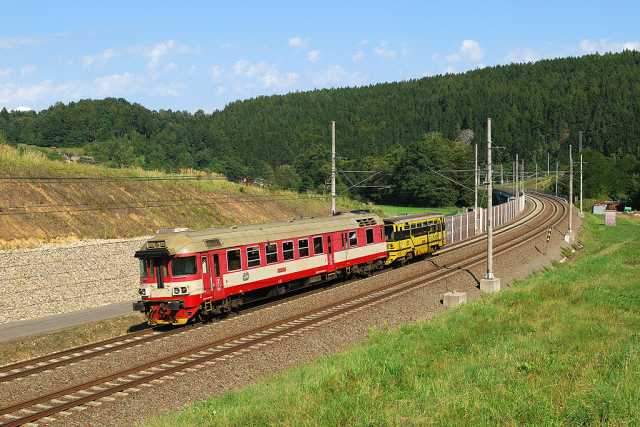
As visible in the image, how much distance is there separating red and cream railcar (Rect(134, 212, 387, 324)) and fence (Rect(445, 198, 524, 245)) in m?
27.1

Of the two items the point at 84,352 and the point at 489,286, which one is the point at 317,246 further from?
the point at 84,352

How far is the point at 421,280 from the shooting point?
34375 millimetres

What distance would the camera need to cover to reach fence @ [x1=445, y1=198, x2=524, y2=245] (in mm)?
59562

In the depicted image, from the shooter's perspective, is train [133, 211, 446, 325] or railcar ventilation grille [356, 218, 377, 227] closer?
train [133, 211, 446, 325]

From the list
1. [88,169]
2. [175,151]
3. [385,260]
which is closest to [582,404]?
[385,260]

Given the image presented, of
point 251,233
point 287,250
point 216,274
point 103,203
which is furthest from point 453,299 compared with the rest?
point 103,203

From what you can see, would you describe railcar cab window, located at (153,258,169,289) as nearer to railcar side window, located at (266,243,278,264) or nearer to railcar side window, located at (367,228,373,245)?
railcar side window, located at (266,243,278,264)

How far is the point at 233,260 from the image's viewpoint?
83.3 feet

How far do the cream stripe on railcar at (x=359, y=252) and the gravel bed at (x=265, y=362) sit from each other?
431 centimetres

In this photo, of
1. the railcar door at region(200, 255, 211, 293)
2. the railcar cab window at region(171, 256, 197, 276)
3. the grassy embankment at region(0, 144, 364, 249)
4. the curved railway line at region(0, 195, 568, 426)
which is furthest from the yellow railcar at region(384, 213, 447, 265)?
the railcar cab window at region(171, 256, 197, 276)

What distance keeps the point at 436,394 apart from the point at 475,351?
436 centimetres

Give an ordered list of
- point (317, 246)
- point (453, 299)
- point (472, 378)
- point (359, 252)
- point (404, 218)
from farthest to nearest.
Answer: point (404, 218), point (359, 252), point (317, 246), point (453, 299), point (472, 378)

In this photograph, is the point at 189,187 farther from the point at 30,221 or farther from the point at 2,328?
the point at 2,328

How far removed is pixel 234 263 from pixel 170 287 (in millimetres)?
2959
